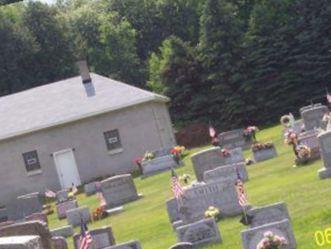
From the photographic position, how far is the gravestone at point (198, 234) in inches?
649

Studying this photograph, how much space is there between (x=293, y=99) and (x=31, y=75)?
25.2 meters

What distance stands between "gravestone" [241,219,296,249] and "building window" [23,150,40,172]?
33434 millimetres

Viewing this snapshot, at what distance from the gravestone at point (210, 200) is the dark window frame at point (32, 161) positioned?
1072 inches

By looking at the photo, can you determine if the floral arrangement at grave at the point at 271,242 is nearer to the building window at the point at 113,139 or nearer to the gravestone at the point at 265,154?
the gravestone at the point at 265,154

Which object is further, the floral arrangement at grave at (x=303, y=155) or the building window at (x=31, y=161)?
the building window at (x=31, y=161)

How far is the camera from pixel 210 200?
65.7ft

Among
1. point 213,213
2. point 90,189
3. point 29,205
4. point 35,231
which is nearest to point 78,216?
point 213,213

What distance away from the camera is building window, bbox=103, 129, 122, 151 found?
1822 inches

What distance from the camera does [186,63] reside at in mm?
59531

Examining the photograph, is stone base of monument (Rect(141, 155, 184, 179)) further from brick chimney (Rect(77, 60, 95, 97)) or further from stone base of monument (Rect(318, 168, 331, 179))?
stone base of monument (Rect(318, 168, 331, 179))

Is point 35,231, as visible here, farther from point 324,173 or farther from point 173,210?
point 324,173

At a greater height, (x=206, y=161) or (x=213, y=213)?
(x=206, y=161)

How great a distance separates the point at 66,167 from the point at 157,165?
7.88 metres

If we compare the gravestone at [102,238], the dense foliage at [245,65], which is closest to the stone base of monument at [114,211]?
the gravestone at [102,238]
